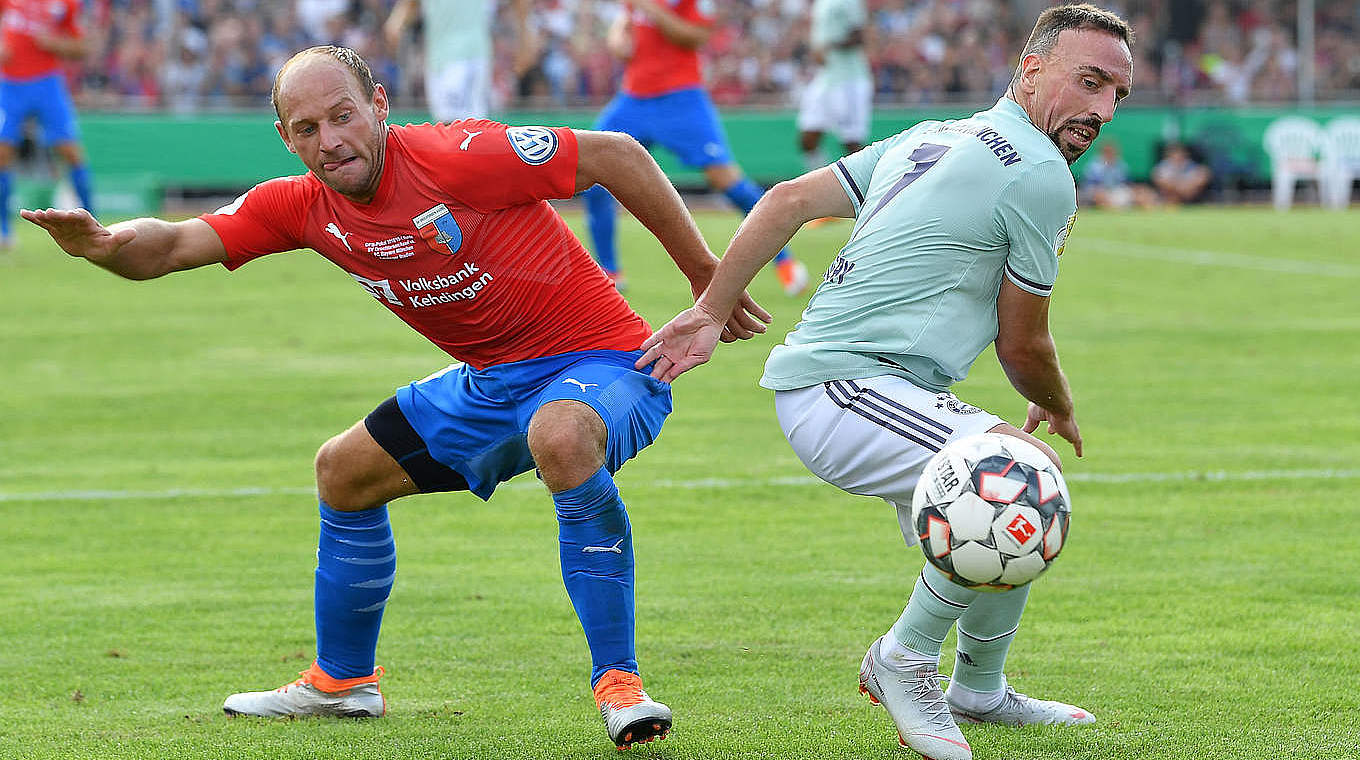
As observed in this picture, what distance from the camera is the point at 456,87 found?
14828 mm

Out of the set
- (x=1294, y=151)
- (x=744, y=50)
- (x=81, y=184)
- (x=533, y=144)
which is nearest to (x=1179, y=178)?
(x=1294, y=151)

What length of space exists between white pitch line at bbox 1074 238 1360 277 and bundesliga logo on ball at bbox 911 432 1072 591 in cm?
1211

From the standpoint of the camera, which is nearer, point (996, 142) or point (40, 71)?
point (996, 142)

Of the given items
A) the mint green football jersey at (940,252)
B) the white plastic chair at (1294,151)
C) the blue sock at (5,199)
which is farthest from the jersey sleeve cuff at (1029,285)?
the white plastic chair at (1294,151)

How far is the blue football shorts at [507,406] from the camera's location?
14.9 ft

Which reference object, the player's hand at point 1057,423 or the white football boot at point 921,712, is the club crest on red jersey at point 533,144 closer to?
the player's hand at point 1057,423

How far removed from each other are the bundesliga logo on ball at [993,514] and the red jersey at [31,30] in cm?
1326

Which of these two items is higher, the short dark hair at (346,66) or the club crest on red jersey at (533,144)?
the short dark hair at (346,66)

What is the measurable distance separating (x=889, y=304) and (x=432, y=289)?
47.7 inches

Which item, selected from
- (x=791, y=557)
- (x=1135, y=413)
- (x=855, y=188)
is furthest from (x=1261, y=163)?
(x=855, y=188)

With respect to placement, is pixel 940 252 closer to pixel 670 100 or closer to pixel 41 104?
pixel 670 100

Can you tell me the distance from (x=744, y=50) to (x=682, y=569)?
2273cm

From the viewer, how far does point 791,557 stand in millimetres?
6320

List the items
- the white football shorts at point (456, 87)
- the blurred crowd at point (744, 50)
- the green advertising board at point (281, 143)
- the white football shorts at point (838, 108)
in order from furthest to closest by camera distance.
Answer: the blurred crowd at point (744, 50) < the green advertising board at point (281, 143) < the white football shorts at point (838, 108) < the white football shorts at point (456, 87)
